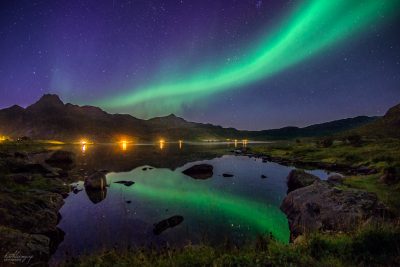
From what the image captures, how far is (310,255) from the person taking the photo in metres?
8.57

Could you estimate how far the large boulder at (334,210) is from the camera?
46.8ft

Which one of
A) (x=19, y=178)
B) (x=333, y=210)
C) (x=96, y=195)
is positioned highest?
(x=19, y=178)

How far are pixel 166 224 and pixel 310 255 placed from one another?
12132 millimetres

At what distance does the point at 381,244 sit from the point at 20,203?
2119 centimetres

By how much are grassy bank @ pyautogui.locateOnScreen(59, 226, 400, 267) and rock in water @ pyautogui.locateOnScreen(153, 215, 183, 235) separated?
27.1 ft

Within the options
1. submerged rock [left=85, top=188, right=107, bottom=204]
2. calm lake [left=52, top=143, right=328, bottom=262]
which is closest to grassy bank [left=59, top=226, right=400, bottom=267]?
calm lake [left=52, top=143, right=328, bottom=262]

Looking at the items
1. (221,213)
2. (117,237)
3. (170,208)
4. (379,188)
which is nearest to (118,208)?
(170,208)

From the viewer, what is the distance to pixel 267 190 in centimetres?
3198

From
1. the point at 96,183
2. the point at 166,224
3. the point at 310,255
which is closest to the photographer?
the point at 310,255

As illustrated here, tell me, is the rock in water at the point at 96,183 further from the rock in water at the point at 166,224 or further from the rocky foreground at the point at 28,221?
the rock in water at the point at 166,224

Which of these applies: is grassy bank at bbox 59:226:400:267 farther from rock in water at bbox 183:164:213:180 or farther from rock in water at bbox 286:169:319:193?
rock in water at bbox 183:164:213:180

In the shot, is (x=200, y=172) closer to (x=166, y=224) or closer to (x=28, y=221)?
(x=166, y=224)

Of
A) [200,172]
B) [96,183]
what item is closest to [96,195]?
[96,183]

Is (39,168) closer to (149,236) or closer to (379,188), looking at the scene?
(149,236)
